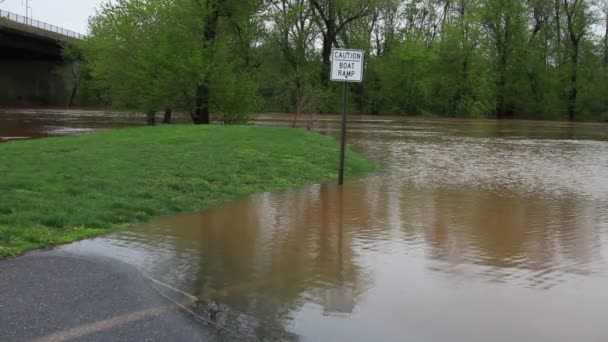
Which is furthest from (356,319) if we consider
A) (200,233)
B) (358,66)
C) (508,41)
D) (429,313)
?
(508,41)

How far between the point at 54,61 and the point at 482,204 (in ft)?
218

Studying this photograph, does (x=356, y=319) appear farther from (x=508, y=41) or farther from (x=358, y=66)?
(x=508, y=41)

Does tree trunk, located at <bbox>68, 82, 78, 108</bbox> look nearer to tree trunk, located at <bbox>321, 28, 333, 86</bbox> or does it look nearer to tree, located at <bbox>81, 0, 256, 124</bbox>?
tree trunk, located at <bbox>321, 28, 333, 86</bbox>

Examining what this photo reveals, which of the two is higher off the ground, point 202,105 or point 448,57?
point 448,57

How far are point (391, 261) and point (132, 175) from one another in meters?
6.19

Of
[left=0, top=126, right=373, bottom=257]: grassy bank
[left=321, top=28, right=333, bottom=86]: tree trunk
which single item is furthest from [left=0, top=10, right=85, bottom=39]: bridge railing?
[left=0, top=126, right=373, bottom=257]: grassy bank

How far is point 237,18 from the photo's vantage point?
2780 cm

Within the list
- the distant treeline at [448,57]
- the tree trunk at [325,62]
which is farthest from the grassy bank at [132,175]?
the tree trunk at [325,62]

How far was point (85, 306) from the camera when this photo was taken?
15.1 feet

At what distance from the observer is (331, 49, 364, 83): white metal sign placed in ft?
34.9

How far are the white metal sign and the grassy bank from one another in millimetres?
2408

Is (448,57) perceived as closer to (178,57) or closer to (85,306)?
(178,57)

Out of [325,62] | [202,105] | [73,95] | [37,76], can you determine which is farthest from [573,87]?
[37,76]

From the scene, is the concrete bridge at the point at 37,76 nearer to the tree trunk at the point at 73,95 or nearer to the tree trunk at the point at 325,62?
the tree trunk at the point at 73,95
